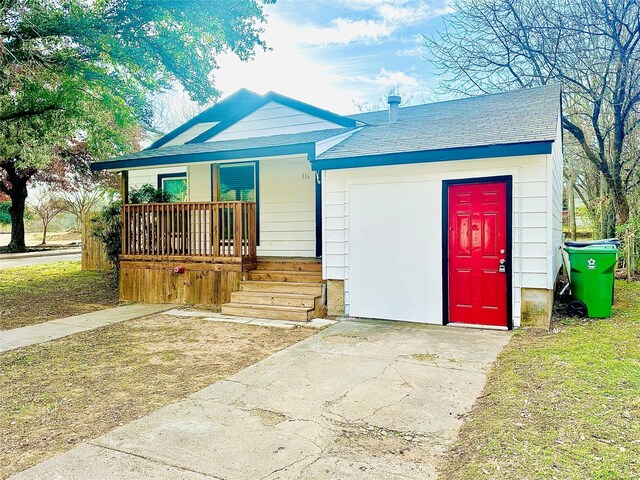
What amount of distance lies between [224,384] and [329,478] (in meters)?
1.93

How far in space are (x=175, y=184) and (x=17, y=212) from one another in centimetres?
1516

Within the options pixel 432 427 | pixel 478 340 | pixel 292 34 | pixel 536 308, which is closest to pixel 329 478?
pixel 432 427

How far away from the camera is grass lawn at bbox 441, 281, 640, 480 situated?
2586mm

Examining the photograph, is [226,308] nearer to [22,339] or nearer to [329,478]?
[22,339]

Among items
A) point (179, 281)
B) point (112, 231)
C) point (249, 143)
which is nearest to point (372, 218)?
point (249, 143)

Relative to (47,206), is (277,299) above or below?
below

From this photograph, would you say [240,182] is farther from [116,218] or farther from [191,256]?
[116,218]

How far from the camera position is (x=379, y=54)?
20625 mm

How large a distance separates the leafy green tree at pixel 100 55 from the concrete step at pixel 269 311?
20.0 feet

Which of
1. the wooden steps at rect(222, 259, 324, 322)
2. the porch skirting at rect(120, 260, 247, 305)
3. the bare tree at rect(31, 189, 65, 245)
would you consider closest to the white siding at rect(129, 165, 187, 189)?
the porch skirting at rect(120, 260, 247, 305)

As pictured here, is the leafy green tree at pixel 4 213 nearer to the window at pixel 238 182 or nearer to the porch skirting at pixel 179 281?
the porch skirting at pixel 179 281

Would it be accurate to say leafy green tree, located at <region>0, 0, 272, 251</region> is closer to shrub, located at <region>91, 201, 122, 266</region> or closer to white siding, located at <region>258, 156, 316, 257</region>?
shrub, located at <region>91, 201, 122, 266</region>

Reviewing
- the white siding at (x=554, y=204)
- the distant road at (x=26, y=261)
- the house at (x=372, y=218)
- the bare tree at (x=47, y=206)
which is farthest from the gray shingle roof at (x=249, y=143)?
the bare tree at (x=47, y=206)

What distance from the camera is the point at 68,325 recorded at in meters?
7.07
